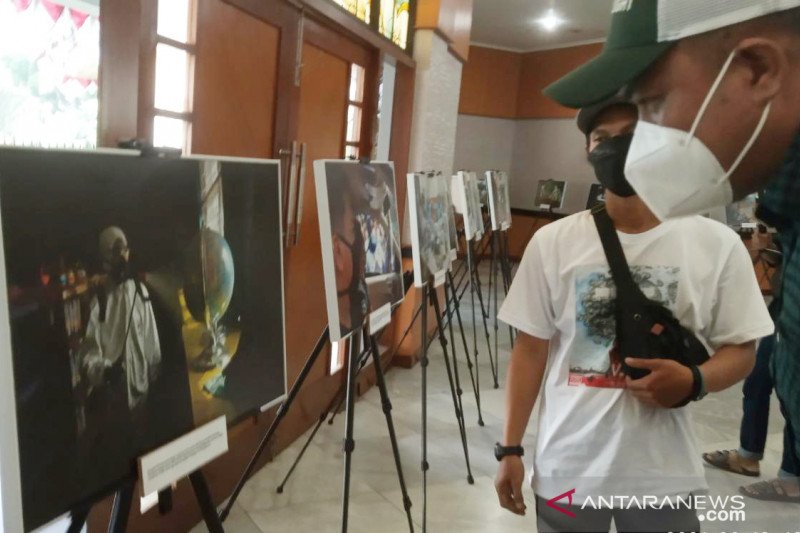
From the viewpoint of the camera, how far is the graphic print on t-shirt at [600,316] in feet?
4.16

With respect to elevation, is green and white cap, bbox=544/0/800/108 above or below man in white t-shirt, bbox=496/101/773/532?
above

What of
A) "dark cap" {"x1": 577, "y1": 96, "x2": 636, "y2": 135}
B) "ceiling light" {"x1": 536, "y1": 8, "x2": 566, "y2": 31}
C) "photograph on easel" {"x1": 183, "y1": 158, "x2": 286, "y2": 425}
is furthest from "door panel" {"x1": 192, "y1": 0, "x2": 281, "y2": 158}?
"ceiling light" {"x1": 536, "y1": 8, "x2": 566, "y2": 31}

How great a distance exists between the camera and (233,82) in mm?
2232

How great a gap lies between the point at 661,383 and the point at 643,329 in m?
0.11

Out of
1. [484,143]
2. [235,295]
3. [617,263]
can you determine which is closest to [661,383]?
[617,263]

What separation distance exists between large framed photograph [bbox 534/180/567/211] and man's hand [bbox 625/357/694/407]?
25.3 feet

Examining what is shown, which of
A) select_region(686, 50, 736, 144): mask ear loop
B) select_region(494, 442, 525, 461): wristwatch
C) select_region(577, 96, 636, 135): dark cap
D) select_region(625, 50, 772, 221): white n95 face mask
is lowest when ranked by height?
select_region(494, 442, 525, 461): wristwatch

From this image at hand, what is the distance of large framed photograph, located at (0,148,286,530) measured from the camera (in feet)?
2.83

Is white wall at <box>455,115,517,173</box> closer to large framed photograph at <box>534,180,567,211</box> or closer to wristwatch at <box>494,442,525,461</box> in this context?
large framed photograph at <box>534,180,567,211</box>

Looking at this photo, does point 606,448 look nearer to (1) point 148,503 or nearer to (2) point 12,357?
(2) point 12,357

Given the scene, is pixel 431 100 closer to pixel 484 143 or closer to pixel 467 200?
pixel 467 200

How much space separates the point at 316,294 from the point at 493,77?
25.5ft

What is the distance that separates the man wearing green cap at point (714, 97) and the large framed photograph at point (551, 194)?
8.06 meters

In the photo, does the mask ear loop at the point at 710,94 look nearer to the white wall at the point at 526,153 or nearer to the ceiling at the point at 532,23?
the ceiling at the point at 532,23
